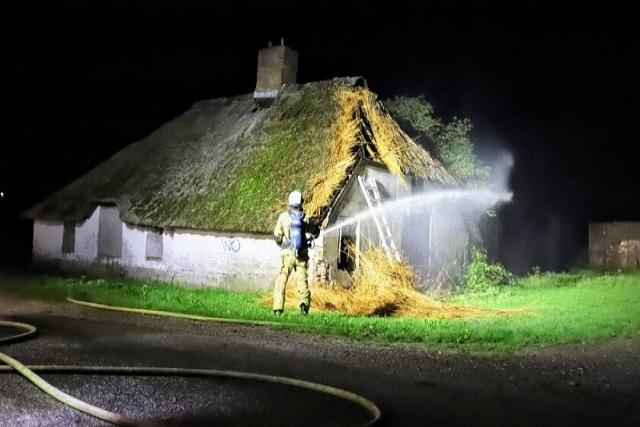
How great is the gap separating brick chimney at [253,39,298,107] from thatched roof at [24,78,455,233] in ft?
1.49

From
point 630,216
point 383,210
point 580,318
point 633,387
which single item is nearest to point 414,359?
point 633,387

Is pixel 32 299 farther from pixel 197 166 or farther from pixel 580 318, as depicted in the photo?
pixel 580 318

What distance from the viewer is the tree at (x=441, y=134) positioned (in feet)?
67.6

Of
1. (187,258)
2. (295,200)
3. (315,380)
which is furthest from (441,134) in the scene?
(315,380)

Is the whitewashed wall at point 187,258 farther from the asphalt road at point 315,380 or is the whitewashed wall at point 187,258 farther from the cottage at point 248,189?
the asphalt road at point 315,380

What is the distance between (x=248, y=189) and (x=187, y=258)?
2550 mm

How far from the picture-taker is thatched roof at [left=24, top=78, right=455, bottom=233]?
1677 cm

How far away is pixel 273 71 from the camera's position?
21.2m

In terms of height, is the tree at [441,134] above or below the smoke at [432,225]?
above

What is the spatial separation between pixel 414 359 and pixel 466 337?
1.71 meters

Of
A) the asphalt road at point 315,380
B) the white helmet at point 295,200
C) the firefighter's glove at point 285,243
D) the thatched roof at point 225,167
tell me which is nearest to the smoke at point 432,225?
the thatched roof at point 225,167

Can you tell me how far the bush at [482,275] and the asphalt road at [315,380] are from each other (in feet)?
28.8

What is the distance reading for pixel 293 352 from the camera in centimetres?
859

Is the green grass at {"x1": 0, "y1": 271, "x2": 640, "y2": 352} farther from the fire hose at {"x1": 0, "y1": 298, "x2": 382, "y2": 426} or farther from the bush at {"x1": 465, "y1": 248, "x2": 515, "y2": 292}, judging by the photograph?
the fire hose at {"x1": 0, "y1": 298, "x2": 382, "y2": 426}
